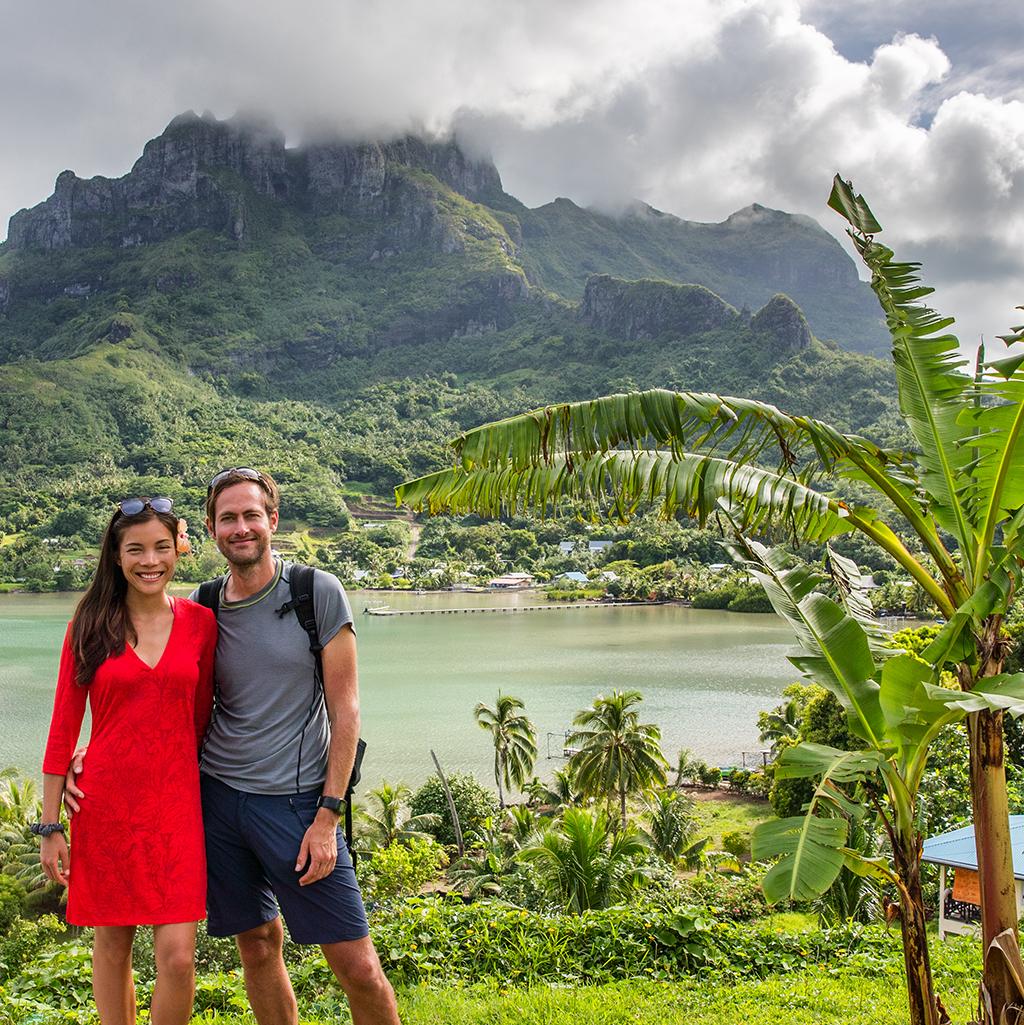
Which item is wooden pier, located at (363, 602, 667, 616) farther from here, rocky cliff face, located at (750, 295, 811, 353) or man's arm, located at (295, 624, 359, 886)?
rocky cliff face, located at (750, 295, 811, 353)

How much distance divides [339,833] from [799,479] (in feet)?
7.91

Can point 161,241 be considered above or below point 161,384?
above

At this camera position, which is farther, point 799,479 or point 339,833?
point 799,479

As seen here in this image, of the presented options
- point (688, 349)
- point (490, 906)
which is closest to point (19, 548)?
point (490, 906)

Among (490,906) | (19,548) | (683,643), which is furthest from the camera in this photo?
(19,548)

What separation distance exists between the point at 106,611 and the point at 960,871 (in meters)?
9.20

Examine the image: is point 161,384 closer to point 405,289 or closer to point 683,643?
point 405,289

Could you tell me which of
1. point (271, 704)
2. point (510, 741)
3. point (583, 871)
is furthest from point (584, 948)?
point (510, 741)

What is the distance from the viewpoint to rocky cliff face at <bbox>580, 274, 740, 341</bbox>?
135625 millimetres

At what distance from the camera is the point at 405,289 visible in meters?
166

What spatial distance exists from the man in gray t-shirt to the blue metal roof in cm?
691

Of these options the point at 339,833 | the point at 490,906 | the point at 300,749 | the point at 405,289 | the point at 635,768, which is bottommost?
the point at 635,768

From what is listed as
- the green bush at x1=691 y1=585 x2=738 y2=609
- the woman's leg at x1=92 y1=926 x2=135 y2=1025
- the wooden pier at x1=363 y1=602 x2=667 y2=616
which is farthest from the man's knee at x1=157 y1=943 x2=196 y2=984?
the green bush at x1=691 y1=585 x2=738 y2=609

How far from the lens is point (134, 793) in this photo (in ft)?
7.36
